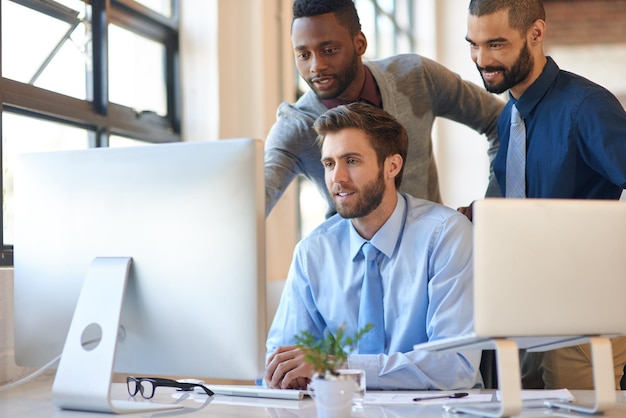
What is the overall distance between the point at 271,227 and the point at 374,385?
2.09 metres

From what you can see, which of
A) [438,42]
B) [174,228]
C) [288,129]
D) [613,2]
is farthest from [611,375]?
[613,2]

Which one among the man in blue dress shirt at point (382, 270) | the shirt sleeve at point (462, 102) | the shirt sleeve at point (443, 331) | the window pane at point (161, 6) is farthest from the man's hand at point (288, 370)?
the window pane at point (161, 6)

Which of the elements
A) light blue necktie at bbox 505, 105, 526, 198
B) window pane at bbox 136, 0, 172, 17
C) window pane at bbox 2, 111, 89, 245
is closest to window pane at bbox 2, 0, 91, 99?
window pane at bbox 2, 111, 89, 245

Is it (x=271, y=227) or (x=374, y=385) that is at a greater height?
(x=271, y=227)

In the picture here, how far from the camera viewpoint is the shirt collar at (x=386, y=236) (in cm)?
226

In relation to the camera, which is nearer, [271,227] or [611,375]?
[611,375]

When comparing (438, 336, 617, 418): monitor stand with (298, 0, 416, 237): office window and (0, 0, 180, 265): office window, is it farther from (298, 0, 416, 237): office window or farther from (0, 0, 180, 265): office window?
(298, 0, 416, 237): office window

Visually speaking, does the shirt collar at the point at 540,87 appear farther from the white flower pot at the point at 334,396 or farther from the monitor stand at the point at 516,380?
the white flower pot at the point at 334,396

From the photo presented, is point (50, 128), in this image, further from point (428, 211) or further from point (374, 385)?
point (374, 385)

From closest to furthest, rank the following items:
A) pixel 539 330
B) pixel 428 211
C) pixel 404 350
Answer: pixel 539 330, pixel 404 350, pixel 428 211

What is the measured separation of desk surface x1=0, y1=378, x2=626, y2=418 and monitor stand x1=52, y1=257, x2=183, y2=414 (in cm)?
4

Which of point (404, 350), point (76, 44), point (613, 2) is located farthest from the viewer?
point (613, 2)

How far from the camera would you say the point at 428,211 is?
233 cm

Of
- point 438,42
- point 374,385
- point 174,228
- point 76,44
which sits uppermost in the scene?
point 438,42
